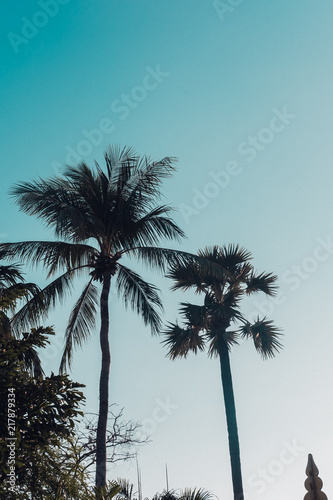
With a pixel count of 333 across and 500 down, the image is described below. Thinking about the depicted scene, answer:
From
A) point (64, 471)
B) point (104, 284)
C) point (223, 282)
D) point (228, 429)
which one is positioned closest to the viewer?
point (64, 471)

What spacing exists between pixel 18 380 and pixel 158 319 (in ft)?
27.2

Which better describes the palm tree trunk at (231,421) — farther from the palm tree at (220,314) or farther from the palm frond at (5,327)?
the palm frond at (5,327)

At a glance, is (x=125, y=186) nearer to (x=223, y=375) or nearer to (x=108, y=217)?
(x=108, y=217)

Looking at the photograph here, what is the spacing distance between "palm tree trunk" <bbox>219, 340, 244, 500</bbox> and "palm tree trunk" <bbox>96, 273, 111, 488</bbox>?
7.46 meters

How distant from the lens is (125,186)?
784 inches

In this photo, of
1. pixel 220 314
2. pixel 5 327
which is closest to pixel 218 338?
pixel 220 314

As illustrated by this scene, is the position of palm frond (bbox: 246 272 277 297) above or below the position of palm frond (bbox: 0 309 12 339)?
above

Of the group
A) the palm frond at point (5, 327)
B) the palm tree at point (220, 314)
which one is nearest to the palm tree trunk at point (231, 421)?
the palm tree at point (220, 314)

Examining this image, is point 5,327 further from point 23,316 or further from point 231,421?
point 231,421

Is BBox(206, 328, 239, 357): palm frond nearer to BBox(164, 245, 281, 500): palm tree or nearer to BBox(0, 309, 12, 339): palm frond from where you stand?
BBox(164, 245, 281, 500): palm tree

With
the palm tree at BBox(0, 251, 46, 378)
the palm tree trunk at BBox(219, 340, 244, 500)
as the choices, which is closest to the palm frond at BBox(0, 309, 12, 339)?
the palm tree at BBox(0, 251, 46, 378)

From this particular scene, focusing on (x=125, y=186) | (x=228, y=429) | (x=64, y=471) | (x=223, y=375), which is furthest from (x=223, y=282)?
(x=64, y=471)

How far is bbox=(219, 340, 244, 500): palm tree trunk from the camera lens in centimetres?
2212

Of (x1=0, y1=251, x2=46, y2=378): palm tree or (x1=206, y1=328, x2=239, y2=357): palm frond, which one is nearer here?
(x1=0, y1=251, x2=46, y2=378): palm tree
